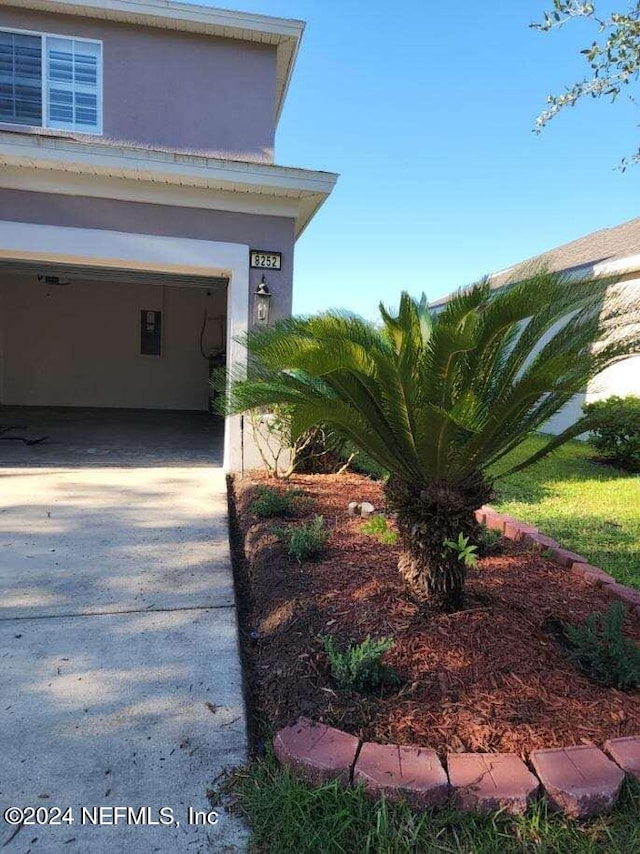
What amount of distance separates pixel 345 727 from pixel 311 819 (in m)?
0.40

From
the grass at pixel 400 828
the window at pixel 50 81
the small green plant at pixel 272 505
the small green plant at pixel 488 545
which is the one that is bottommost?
the grass at pixel 400 828

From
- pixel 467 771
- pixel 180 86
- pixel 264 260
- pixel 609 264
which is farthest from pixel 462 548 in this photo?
pixel 609 264

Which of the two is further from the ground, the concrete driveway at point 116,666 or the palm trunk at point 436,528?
the palm trunk at point 436,528

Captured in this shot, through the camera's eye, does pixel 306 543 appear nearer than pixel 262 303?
Yes

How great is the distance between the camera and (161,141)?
8.11m

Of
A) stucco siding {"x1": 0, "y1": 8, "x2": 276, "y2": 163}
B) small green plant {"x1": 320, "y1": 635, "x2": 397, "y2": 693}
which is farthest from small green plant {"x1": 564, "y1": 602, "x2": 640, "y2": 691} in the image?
stucco siding {"x1": 0, "y1": 8, "x2": 276, "y2": 163}

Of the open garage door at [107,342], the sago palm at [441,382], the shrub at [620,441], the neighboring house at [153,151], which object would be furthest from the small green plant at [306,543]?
the open garage door at [107,342]

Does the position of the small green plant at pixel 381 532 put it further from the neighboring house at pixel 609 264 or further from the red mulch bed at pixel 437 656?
the neighboring house at pixel 609 264

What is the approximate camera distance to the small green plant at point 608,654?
2.50m

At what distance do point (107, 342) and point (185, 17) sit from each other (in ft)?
26.9

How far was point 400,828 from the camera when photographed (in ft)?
5.93

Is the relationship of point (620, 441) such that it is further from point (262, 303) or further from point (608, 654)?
point (608, 654)

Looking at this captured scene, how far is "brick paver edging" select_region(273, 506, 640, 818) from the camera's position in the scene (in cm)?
189

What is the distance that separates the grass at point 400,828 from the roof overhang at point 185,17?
30.9ft
